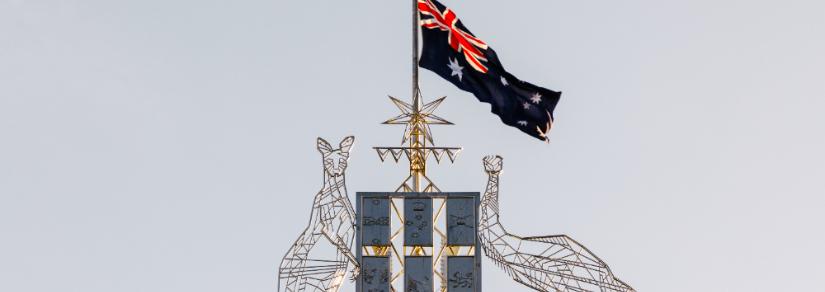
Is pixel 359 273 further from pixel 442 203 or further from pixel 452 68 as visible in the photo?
pixel 452 68

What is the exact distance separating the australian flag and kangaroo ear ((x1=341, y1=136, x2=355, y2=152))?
3.74m

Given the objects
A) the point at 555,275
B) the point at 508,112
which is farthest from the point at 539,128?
the point at 555,275

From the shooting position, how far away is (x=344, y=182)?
59250 mm

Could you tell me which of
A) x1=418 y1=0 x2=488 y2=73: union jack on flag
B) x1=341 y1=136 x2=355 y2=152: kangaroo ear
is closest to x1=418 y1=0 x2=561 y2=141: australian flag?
x1=418 y1=0 x2=488 y2=73: union jack on flag

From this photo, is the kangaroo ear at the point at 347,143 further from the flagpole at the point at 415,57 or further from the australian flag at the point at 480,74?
the australian flag at the point at 480,74

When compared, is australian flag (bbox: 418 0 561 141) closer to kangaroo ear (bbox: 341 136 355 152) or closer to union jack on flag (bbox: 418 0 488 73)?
union jack on flag (bbox: 418 0 488 73)

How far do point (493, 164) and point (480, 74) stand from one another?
287 centimetres

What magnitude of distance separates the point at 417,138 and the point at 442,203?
2.17 metres

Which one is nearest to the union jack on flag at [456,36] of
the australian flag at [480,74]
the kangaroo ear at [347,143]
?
the australian flag at [480,74]

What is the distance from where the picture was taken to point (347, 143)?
2346 inches

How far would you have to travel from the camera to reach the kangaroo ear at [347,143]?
59.5m

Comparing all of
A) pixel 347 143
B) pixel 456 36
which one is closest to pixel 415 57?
pixel 456 36

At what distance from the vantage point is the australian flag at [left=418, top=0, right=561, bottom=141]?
204 feet

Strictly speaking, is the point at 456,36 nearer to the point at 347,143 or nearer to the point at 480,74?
the point at 480,74
